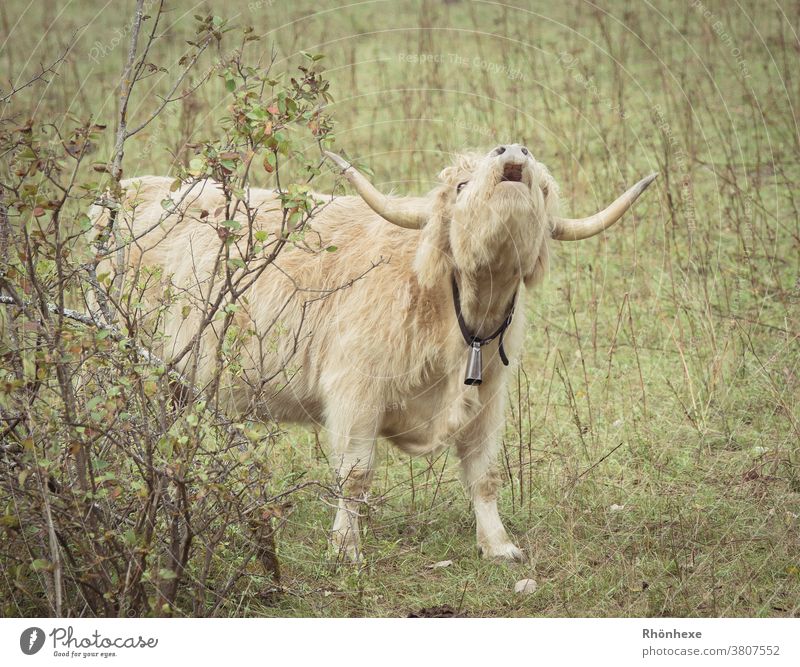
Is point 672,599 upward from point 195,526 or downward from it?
downward

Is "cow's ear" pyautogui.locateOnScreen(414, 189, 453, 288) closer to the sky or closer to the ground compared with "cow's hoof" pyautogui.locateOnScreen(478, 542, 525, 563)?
closer to the sky

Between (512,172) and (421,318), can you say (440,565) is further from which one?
(512,172)

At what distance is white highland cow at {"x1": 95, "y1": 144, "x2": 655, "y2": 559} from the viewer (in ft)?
13.3

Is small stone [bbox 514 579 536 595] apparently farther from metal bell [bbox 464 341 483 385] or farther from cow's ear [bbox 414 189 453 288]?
cow's ear [bbox 414 189 453 288]

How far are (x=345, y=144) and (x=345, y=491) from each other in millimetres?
4503

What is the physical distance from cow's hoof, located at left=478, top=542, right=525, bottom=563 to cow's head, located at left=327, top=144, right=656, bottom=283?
117 centimetres

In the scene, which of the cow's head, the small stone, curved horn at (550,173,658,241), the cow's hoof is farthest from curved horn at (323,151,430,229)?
the small stone

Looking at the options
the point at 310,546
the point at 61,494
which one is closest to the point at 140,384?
the point at 61,494

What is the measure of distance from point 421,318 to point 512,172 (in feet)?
2.63

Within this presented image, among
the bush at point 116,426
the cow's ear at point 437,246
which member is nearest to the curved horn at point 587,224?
the cow's ear at point 437,246

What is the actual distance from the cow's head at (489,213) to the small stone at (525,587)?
123 cm

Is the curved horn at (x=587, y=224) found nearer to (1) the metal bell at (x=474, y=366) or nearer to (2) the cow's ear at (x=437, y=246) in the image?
(2) the cow's ear at (x=437, y=246)
